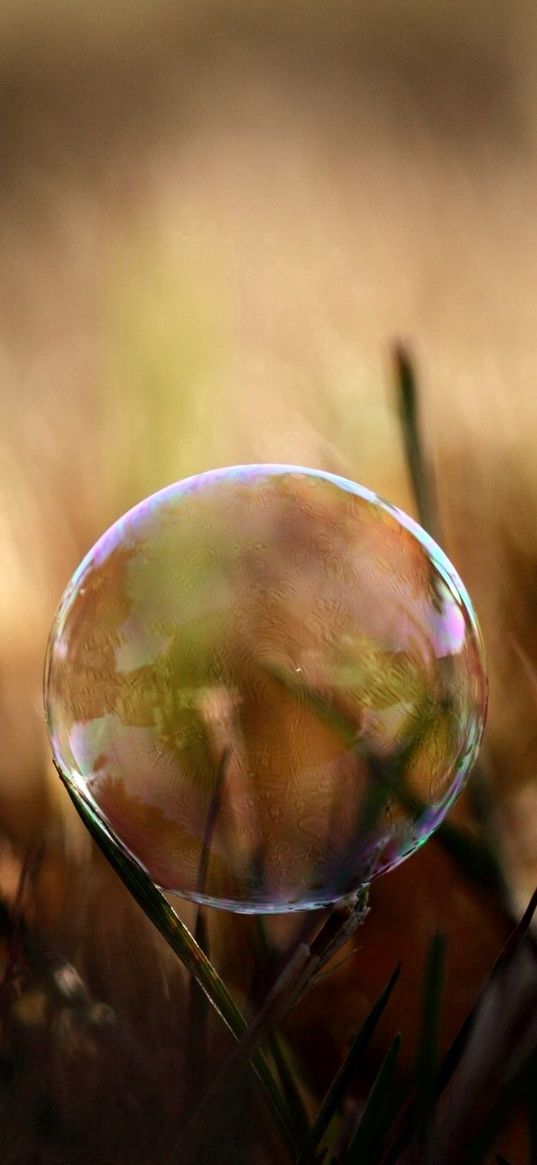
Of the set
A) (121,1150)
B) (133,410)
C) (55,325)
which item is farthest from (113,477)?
(121,1150)

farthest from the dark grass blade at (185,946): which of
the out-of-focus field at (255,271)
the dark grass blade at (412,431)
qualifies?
the out-of-focus field at (255,271)

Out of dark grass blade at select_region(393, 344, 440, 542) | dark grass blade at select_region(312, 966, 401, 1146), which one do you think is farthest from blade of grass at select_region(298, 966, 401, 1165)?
dark grass blade at select_region(393, 344, 440, 542)

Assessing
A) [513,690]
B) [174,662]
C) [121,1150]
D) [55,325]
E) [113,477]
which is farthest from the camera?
[55,325]

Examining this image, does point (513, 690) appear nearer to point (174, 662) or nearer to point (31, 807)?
point (31, 807)

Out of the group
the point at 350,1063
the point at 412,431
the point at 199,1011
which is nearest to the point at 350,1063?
the point at 350,1063

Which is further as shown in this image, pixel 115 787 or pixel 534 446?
pixel 534 446

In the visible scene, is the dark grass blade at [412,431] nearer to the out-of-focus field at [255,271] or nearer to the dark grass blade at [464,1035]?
the out-of-focus field at [255,271]

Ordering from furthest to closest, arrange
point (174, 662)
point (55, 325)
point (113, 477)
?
1. point (55, 325)
2. point (113, 477)
3. point (174, 662)
